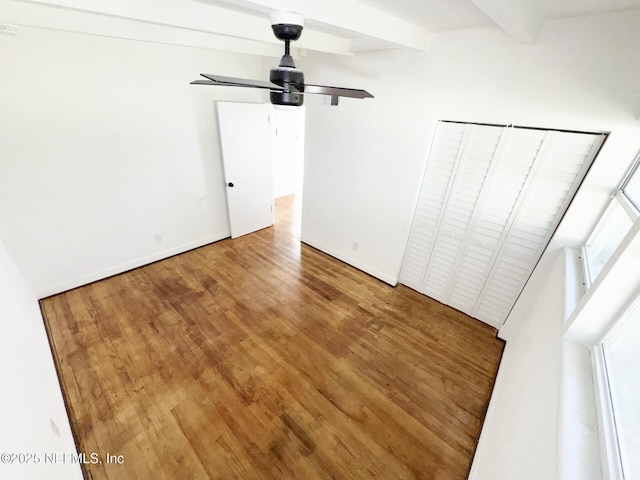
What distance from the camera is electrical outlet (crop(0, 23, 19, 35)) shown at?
6.49 ft

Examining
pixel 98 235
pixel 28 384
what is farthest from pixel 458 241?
pixel 98 235

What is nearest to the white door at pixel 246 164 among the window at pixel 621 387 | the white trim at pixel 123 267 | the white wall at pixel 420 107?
the white trim at pixel 123 267

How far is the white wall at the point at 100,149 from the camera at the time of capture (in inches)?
90.3

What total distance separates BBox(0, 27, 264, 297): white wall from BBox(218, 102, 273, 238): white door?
16cm

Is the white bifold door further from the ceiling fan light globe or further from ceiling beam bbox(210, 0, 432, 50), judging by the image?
the ceiling fan light globe

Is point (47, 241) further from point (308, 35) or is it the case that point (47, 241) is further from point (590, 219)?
point (590, 219)

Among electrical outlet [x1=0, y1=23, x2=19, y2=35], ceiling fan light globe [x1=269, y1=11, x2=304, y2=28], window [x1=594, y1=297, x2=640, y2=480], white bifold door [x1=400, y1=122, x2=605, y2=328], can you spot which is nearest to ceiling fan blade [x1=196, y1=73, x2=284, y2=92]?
ceiling fan light globe [x1=269, y1=11, x2=304, y2=28]

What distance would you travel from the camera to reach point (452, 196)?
100 inches

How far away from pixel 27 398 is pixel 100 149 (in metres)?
2.38

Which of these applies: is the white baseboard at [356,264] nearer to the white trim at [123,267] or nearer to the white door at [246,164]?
the white door at [246,164]

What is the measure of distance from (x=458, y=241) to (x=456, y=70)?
153 centimetres

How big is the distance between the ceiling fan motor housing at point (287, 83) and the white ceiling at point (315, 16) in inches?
12.5

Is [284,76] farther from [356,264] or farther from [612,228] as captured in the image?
[356,264]

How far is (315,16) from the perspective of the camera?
140cm
